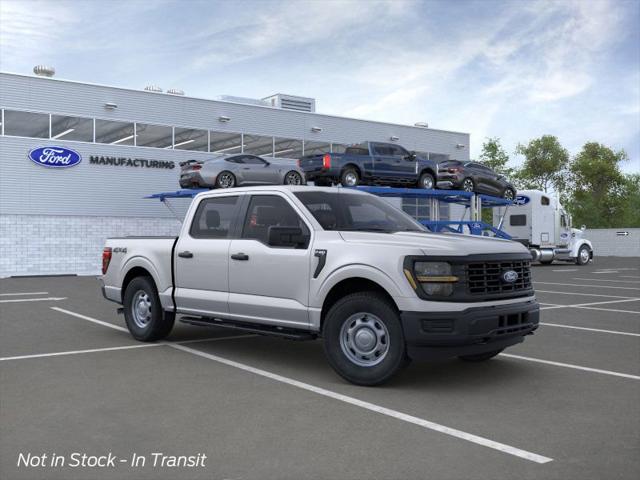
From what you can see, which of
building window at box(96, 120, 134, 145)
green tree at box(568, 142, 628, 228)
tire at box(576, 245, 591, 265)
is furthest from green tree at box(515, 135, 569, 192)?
building window at box(96, 120, 134, 145)

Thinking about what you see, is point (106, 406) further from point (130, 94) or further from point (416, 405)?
point (130, 94)

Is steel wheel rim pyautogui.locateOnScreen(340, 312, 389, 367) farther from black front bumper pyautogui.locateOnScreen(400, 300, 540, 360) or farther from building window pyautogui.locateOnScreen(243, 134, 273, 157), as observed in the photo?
building window pyautogui.locateOnScreen(243, 134, 273, 157)

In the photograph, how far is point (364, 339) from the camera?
636 cm

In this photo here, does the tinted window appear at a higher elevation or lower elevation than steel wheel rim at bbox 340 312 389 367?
higher

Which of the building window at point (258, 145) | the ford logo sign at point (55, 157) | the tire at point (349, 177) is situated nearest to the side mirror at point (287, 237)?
the tire at point (349, 177)

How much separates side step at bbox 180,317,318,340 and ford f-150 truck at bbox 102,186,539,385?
0.02 m

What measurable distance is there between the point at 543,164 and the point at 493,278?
7462 cm

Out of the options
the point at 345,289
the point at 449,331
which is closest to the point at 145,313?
the point at 345,289

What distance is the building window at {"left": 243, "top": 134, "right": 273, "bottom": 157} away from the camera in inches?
1286

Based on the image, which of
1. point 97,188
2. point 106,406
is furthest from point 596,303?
point 97,188

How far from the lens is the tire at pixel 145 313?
28.5 ft

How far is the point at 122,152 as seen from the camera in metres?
29.1

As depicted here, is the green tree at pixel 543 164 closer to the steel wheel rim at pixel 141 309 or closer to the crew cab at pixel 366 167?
the crew cab at pixel 366 167

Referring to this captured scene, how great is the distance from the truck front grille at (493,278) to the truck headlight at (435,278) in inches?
8.3
